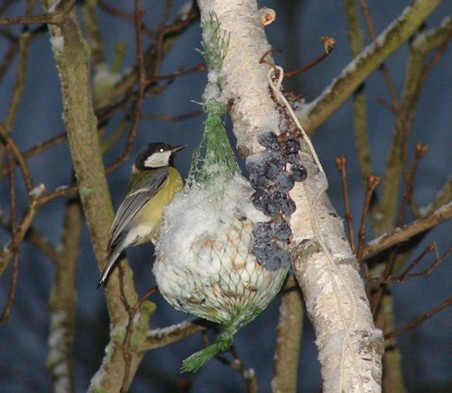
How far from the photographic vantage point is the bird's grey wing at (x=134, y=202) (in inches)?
124

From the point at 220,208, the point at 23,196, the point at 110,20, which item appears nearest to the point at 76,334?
the point at 23,196

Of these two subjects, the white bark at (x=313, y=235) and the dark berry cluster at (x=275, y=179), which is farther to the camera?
the dark berry cluster at (x=275, y=179)

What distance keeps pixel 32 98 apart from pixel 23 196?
2.59 ft

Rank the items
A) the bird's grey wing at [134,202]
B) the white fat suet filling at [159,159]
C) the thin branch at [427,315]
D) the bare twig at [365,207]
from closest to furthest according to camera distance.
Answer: the bare twig at [365,207], the thin branch at [427,315], the bird's grey wing at [134,202], the white fat suet filling at [159,159]

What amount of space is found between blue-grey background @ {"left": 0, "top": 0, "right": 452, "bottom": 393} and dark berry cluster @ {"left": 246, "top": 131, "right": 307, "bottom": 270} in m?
3.16

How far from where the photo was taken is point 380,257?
12.7 ft

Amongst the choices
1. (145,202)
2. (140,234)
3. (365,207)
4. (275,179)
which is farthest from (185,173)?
(275,179)

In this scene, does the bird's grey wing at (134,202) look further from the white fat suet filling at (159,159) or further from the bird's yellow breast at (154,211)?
the white fat suet filling at (159,159)

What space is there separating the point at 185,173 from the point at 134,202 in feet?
5.72

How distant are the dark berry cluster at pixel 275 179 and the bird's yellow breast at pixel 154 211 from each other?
126 centimetres

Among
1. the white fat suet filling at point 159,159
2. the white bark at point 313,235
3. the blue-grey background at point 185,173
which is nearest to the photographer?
the white bark at point 313,235

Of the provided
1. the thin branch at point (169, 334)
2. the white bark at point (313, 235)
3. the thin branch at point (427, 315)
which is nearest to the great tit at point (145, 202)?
the thin branch at point (169, 334)

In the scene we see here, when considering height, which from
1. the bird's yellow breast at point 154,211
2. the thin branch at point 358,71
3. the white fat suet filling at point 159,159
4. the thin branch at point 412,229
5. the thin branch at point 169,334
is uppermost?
the thin branch at point 358,71

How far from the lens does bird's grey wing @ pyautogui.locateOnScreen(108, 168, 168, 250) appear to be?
3160 mm
